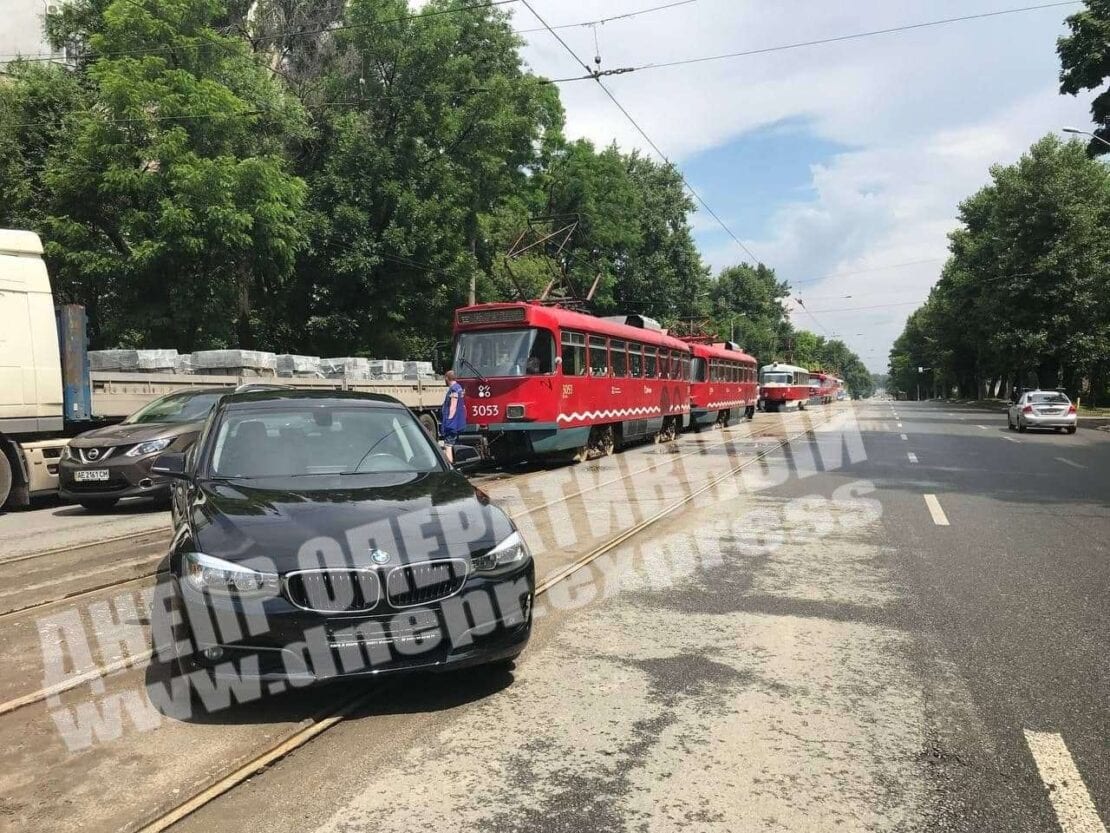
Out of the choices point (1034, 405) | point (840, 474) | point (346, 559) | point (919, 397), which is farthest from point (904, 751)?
point (919, 397)

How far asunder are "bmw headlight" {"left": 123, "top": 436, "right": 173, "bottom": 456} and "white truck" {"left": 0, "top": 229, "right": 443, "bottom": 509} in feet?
4.37

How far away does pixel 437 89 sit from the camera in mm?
32406

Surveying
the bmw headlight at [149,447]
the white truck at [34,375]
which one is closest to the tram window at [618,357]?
the bmw headlight at [149,447]

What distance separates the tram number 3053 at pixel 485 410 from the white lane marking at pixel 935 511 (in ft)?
24.0

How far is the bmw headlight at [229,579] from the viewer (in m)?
3.80

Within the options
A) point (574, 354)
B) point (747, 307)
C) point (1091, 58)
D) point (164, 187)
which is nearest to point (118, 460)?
point (574, 354)

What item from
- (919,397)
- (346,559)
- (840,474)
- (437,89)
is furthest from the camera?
(919,397)

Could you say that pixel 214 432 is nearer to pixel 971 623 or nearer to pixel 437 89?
pixel 971 623

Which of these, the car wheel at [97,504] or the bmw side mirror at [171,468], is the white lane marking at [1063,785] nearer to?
the bmw side mirror at [171,468]

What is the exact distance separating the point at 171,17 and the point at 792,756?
29.0 meters

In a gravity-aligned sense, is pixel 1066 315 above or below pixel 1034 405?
above

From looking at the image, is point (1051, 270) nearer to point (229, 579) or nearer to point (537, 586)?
point (537, 586)

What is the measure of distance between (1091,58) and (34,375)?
30656 mm

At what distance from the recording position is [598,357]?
Answer: 18000mm
